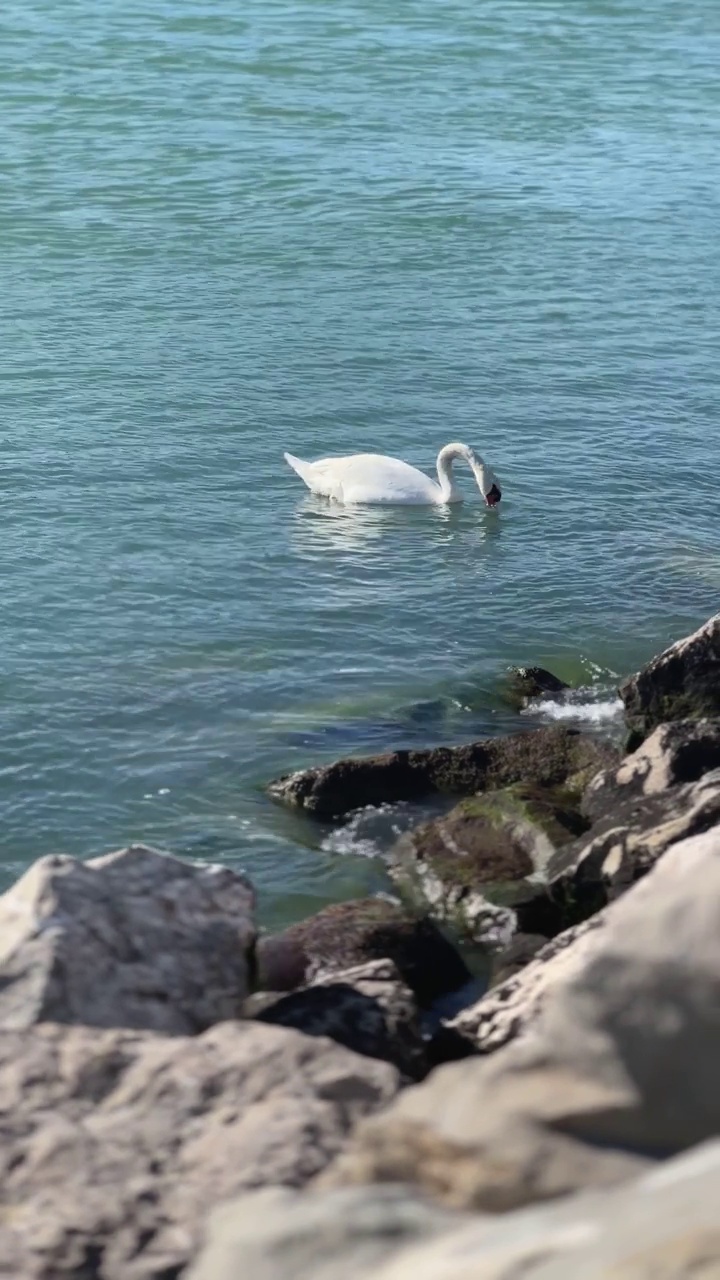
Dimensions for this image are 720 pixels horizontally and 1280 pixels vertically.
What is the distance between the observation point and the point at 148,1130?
19.1 feet

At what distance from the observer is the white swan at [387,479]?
17281 millimetres

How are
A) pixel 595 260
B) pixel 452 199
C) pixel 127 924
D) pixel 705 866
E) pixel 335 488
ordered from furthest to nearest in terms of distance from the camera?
pixel 452 199 → pixel 595 260 → pixel 335 488 → pixel 127 924 → pixel 705 866

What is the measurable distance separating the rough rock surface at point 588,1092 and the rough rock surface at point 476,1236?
20cm

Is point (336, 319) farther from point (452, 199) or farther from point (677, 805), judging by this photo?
point (677, 805)

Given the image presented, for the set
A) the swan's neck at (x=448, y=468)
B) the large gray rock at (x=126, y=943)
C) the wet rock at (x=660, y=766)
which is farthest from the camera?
the swan's neck at (x=448, y=468)

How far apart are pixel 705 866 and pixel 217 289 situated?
58.1 ft

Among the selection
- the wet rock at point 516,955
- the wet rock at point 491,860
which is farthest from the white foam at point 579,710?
the wet rock at point 516,955

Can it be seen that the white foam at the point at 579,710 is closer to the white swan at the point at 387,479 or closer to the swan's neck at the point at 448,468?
the white swan at the point at 387,479

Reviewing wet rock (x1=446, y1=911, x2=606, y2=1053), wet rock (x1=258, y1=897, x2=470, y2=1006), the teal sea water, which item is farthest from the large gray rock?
the teal sea water

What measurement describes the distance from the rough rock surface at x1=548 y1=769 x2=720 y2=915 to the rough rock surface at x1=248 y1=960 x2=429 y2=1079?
1.82 metres

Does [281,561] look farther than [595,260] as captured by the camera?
No

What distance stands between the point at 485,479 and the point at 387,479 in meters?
0.89

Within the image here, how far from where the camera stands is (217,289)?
22.7m

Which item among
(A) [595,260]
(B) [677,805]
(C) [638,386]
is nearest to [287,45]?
(A) [595,260]
